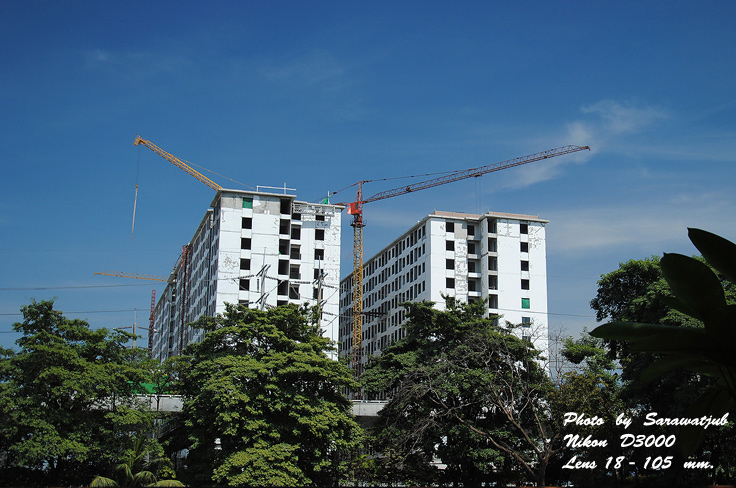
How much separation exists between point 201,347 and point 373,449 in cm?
1032

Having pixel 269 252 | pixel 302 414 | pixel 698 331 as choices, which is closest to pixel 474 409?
pixel 302 414

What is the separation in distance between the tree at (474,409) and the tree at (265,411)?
3.18 metres

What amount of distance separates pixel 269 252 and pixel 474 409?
31.0m

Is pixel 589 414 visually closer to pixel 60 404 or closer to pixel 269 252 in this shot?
pixel 60 404

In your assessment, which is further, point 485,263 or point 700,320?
point 485,263

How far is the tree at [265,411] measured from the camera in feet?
92.8

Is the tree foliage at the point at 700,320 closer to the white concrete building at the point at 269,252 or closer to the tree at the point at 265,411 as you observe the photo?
the tree at the point at 265,411

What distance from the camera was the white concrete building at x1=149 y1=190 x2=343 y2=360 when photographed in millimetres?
58438

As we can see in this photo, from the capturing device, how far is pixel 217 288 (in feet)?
190

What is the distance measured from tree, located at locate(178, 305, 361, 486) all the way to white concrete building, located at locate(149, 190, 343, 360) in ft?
72.6

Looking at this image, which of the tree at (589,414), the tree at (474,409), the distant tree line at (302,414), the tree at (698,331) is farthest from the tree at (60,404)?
the tree at (698,331)

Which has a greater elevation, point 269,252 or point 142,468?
point 269,252

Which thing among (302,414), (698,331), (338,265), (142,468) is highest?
(338,265)

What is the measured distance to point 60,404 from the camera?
97.4 ft
